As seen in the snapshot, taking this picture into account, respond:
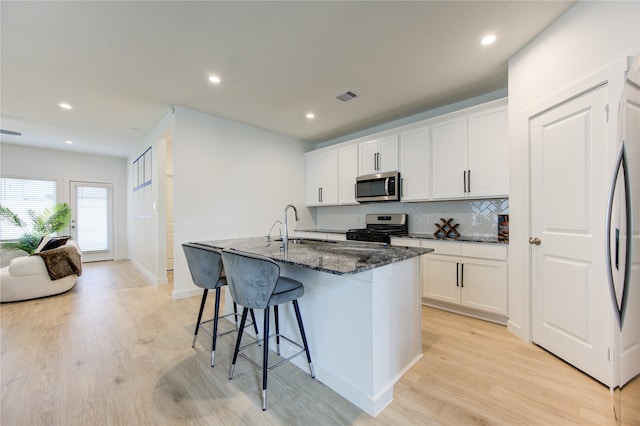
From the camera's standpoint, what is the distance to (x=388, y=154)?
3928 millimetres

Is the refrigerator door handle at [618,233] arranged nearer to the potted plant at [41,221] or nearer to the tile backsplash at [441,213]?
the tile backsplash at [441,213]

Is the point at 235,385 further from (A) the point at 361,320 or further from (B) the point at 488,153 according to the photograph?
(B) the point at 488,153

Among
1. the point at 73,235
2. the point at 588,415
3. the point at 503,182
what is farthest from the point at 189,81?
the point at 73,235

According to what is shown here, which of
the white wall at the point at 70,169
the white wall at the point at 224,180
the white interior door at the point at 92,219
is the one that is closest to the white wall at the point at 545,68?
the white wall at the point at 224,180

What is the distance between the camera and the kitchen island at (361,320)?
5.03ft

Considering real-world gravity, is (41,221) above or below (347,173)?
below

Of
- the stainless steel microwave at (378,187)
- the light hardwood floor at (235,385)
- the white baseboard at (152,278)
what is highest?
the stainless steel microwave at (378,187)

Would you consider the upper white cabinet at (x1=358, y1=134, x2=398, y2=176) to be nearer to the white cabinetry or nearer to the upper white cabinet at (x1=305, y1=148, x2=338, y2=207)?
the upper white cabinet at (x1=305, y1=148, x2=338, y2=207)

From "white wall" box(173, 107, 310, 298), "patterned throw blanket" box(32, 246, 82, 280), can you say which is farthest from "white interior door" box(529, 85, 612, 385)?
"patterned throw blanket" box(32, 246, 82, 280)

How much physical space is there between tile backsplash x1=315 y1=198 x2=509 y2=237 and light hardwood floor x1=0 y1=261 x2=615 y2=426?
1.18 m

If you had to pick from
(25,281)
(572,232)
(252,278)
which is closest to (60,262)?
(25,281)

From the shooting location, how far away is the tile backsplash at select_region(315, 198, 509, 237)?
3.24 meters

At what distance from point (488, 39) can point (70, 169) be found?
323 inches

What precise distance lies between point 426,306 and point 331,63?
2.98 m
